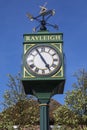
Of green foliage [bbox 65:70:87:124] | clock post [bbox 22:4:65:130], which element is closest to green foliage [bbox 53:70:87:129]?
green foliage [bbox 65:70:87:124]

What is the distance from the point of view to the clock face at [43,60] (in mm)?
11742

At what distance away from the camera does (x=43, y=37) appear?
39.6 feet

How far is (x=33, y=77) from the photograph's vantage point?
11680mm

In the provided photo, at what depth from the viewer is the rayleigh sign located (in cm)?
1200

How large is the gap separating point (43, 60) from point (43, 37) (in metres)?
0.69

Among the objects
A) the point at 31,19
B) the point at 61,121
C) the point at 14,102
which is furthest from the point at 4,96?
the point at 31,19

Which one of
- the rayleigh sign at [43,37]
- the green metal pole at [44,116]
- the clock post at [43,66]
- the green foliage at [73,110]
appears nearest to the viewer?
the green metal pole at [44,116]

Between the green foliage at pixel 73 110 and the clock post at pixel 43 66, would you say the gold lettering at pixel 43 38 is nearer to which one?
the clock post at pixel 43 66

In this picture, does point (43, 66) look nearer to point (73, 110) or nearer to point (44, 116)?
point (44, 116)

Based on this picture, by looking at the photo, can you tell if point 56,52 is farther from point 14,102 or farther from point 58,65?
point 14,102

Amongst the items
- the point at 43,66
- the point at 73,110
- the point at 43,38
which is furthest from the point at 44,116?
the point at 73,110

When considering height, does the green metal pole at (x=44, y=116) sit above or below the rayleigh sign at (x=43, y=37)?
below

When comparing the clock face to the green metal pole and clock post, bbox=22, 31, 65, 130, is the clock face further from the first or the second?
the green metal pole

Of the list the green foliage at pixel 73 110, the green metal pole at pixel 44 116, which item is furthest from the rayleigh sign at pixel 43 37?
the green foliage at pixel 73 110
